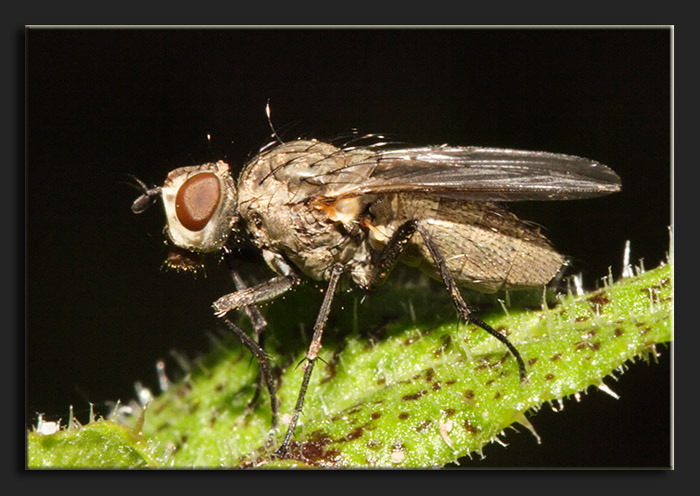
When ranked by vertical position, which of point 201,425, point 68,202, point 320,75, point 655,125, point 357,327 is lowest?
point 201,425

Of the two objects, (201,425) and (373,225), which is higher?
(373,225)

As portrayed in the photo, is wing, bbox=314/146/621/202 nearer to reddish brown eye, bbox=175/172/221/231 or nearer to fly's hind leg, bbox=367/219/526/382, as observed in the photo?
fly's hind leg, bbox=367/219/526/382

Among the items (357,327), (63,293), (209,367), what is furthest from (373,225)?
(63,293)

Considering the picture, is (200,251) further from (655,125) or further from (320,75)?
(655,125)

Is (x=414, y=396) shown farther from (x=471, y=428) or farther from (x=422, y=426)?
(x=471, y=428)

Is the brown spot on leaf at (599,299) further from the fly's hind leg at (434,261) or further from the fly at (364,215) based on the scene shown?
the fly's hind leg at (434,261)

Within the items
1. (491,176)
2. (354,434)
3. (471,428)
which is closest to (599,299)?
(491,176)
